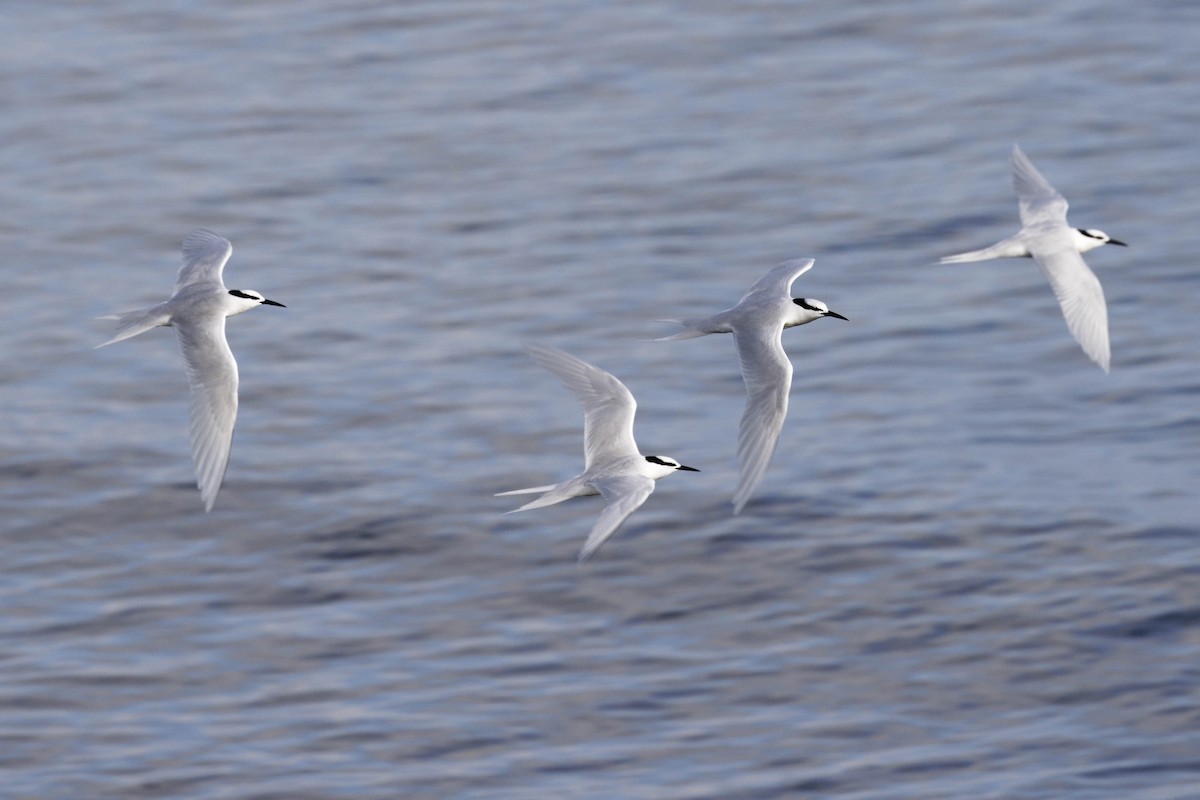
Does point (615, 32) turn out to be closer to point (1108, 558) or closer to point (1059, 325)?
point (1059, 325)

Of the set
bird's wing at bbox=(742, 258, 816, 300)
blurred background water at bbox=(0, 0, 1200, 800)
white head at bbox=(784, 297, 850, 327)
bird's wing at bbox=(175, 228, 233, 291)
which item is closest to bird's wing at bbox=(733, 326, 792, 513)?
white head at bbox=(784, 297, 850, 327)

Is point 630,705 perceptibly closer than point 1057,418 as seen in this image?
Yes

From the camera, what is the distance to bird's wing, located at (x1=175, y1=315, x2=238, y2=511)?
497 inches

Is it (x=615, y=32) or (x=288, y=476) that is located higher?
(x=615, y=32)

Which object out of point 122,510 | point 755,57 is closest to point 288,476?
point 122,510

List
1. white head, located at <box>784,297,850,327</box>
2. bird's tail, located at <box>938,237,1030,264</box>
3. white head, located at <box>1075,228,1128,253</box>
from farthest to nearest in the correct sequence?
white head, located at <box>1075,228,1128,253</box> → bird's tail, located at <box>938,237,1030,264</box> → white head, located at <box>784,297,850,327</box>

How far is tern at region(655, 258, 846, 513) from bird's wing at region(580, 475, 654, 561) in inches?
21.7

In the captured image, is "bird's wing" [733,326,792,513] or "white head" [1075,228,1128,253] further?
"white head" [1075,228,1128,253]

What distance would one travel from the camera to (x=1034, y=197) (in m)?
15.6

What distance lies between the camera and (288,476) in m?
16.9

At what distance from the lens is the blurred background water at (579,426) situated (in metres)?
13.9

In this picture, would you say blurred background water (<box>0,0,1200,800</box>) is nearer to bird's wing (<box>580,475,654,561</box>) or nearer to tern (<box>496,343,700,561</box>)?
tern (<box>496,343,700,561</box>)

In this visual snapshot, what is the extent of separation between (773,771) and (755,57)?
1302 centimetres

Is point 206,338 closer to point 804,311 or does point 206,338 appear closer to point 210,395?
point 210,395
